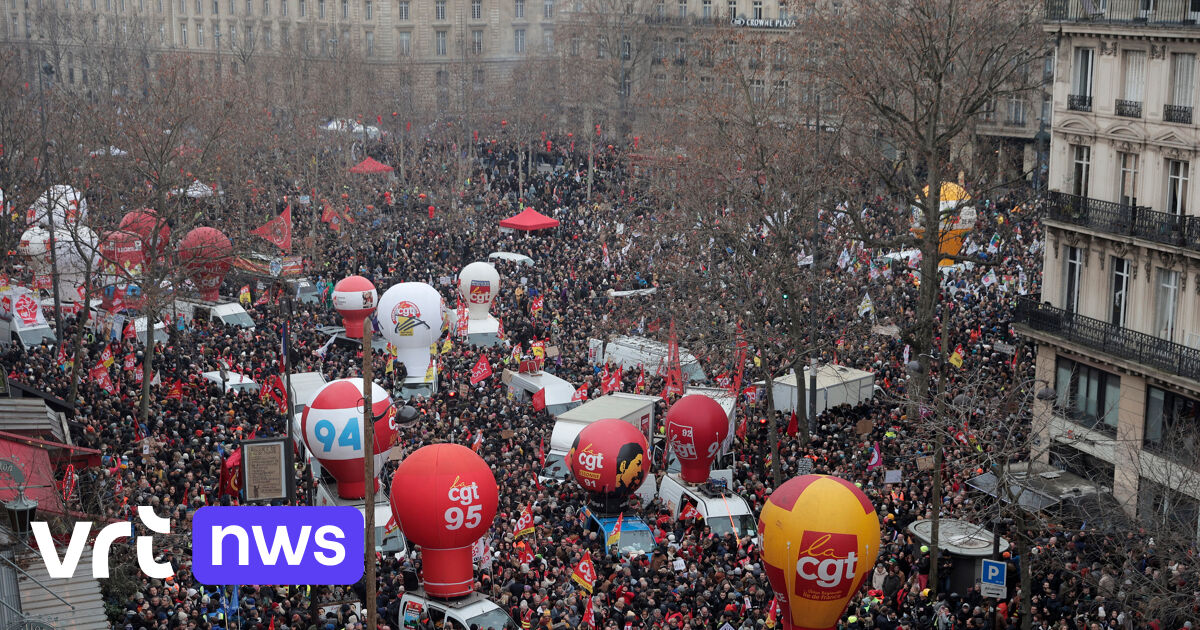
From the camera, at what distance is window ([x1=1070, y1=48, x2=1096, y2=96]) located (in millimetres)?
31281

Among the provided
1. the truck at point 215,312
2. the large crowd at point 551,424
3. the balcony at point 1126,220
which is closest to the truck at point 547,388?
the large crowd at point 551,424

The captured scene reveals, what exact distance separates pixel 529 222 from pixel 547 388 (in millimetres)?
20193

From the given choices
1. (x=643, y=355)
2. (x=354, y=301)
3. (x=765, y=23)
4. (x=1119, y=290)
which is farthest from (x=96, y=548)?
(x=765, y=23)

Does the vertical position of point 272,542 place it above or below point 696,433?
above

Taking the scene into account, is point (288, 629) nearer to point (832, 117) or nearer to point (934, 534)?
point (934, 534)

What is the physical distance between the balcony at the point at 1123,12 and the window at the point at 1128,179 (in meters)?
2.91

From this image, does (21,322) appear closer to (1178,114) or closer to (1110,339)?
(1110,339)

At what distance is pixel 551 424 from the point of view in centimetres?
3459

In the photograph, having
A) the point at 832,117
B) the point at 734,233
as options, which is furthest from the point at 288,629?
the point at 832,117

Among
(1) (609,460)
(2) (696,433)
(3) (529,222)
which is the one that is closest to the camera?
(1) (609,460)

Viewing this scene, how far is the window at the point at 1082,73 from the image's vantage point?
31.3 metres

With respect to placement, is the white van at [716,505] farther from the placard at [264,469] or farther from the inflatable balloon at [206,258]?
the inflatable balloon at [206,258]

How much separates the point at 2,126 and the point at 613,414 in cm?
2985

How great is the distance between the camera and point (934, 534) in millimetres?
24625
